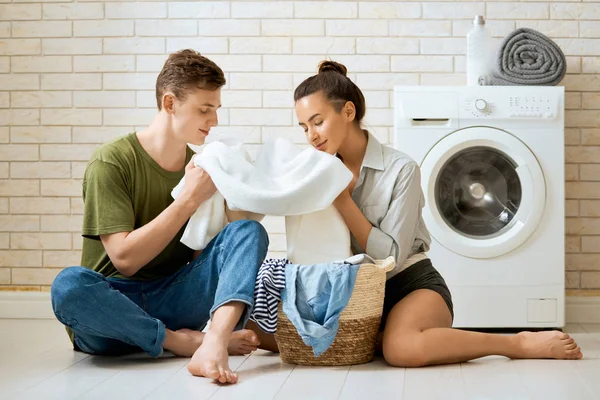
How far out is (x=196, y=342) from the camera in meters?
2.35

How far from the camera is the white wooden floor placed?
6.33 feet

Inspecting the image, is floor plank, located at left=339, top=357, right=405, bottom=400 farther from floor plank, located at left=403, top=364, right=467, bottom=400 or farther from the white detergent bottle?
the white detergent bottle

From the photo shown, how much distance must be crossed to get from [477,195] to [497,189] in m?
0.08

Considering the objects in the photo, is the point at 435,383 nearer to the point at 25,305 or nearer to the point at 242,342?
the point at 242,342

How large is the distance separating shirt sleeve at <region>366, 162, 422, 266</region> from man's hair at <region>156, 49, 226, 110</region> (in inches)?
23.5

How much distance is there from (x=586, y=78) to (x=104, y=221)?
2.19 m

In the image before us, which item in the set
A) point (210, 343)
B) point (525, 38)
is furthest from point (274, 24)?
point (210, 343)

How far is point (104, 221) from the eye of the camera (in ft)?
7.43

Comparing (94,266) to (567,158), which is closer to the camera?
(94,266)

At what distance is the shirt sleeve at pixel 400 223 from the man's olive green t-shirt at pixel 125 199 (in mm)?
578

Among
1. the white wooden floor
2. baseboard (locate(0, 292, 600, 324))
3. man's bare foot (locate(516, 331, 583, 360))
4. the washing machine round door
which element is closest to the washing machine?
the washing machine round door

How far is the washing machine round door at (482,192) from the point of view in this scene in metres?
3.09

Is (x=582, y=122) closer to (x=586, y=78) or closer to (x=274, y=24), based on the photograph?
(x=586, y=78)

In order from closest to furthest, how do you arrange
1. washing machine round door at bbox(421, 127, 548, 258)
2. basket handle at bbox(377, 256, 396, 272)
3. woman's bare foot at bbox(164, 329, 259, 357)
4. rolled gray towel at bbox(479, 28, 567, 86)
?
basket handle at bbox(377, 256, 396, 272) → woman's bare foot at bbox(164, 329, 259, 357) → washing machine round door at bbox(421, 127, 548, 258) → rolled gray towel at bbox(479, 28, 567, 86)
